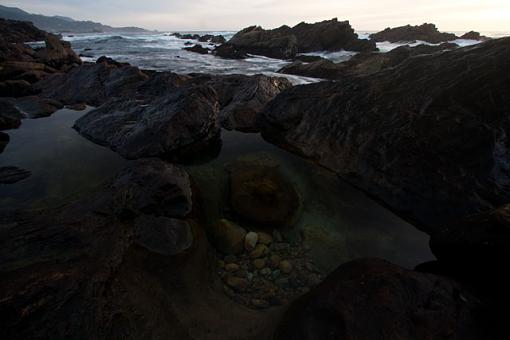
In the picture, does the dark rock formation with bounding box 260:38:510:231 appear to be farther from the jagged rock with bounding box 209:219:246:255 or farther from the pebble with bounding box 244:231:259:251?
the jagged rock with bounding box 209:219:246:255

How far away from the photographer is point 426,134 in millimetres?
4191

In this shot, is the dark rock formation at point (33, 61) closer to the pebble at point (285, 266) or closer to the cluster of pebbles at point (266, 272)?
the cluster of pebbles at point (266, 272)

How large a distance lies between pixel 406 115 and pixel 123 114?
19.5 feet

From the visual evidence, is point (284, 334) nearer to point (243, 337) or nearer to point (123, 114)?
point (243, 337)

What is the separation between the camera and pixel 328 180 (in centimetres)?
494

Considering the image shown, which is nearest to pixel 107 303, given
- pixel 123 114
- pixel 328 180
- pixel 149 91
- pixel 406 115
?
pixel 328 180

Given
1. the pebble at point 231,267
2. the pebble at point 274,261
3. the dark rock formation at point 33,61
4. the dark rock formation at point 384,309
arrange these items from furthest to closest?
the dark rock formation at point 33,61
the pebble at point 274,261
the pebble at point 231,267
the dark rock formation at point 384,309

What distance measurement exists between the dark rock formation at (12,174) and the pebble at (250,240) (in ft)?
13.2

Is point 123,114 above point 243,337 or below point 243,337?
above

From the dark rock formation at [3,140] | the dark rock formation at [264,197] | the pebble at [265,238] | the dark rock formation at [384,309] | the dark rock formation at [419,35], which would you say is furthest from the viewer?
the dark rock formation at [419,35]

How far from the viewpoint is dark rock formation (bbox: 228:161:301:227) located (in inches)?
154

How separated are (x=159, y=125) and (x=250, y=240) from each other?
11.2 ft

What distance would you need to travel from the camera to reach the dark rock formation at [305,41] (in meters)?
32.8

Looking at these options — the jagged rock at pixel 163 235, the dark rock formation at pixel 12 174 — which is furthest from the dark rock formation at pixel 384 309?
the dark rock formation at pixel 12 174
